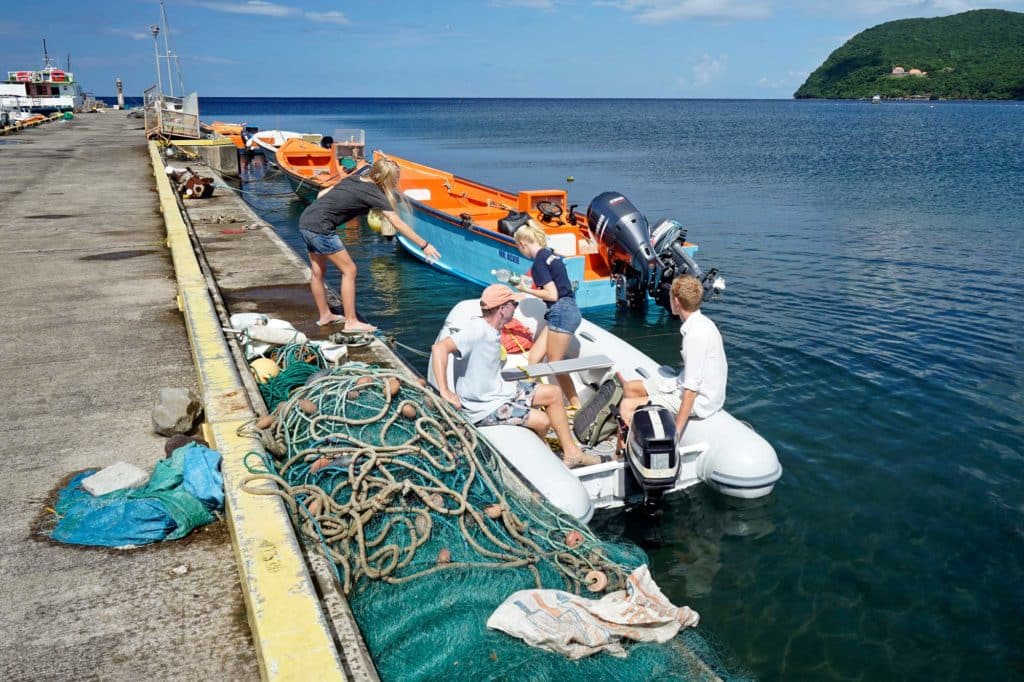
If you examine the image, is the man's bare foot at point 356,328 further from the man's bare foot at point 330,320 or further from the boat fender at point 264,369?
the boat fender at point 264,369

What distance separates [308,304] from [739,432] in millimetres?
4717

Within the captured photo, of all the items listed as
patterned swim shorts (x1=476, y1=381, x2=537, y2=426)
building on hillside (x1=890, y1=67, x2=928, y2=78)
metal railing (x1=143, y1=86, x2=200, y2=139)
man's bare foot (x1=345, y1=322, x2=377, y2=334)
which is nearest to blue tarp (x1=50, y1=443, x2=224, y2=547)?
patterned swim shorts (x1=476, y1=381, x2=537, y2=426)

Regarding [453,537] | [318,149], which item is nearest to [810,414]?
[453,537]

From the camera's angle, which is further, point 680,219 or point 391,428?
point 680,219

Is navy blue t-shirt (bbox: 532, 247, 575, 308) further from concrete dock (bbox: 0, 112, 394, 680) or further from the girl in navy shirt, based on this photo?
concrete dock (bbox: 0, 112, 394, 680)

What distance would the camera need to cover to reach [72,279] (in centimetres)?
873

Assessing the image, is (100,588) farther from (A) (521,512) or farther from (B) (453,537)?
(A) (521,512)

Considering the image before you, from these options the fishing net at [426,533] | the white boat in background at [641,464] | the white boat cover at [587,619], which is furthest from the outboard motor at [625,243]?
the white boat cover at [587,619]

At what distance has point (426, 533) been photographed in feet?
12.6

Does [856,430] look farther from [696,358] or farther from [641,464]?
[641,464]

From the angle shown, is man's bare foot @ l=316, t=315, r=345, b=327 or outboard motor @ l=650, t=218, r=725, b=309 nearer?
man's bare foot @ l=316, t=315, r=345, b=327

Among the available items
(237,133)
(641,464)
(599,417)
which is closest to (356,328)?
(599,417)

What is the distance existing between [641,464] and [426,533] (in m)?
2.12

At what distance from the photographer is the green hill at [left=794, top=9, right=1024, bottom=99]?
6122 inches
